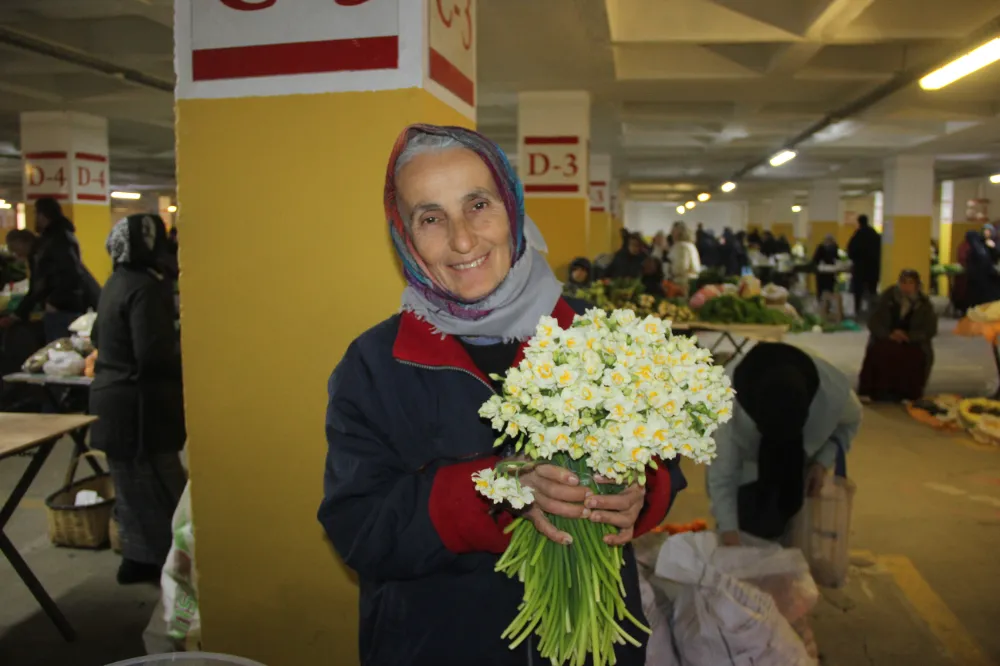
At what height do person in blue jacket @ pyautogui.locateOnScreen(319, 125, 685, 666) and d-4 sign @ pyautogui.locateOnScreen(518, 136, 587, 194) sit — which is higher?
d-4 sign @ pyautogui.locateOnScreen(518, 136, 587, 194)

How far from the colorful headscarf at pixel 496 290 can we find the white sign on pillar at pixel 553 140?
9.24 metres

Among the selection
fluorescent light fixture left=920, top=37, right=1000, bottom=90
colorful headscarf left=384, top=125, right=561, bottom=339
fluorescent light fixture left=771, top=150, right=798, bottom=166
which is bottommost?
colorful headscarf left=384, top=125, right=561, bottom=339

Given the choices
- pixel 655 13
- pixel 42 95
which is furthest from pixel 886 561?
pixel 42 95

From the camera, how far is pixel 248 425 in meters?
2.77

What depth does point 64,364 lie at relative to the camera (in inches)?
212

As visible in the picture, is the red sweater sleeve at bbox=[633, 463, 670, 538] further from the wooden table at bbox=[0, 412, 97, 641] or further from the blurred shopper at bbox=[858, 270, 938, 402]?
the blurred shopper at bbox=[858, 270, 938, 402]

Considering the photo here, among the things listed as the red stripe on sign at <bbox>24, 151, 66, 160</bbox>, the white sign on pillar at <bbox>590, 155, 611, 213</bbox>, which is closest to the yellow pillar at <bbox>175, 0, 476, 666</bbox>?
the red stripe on sign at <bbox>24, 151, 66, 160</bbox>

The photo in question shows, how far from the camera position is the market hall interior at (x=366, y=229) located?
269 cm

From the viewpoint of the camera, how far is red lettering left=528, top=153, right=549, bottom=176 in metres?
10.9

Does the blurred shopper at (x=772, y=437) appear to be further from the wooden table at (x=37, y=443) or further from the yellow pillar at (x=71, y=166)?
the yellow pillar at (x=71, y=166)

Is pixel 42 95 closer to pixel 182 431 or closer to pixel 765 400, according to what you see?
pixel 182 431

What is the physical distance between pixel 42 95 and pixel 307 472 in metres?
11.0

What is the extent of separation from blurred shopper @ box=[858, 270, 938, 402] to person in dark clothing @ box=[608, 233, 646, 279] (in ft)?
11.1

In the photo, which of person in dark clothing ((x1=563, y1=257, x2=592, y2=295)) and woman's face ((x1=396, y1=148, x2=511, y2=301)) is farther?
person in dark clothing ((x1=563, y1=257, x2=592, y2=295))
